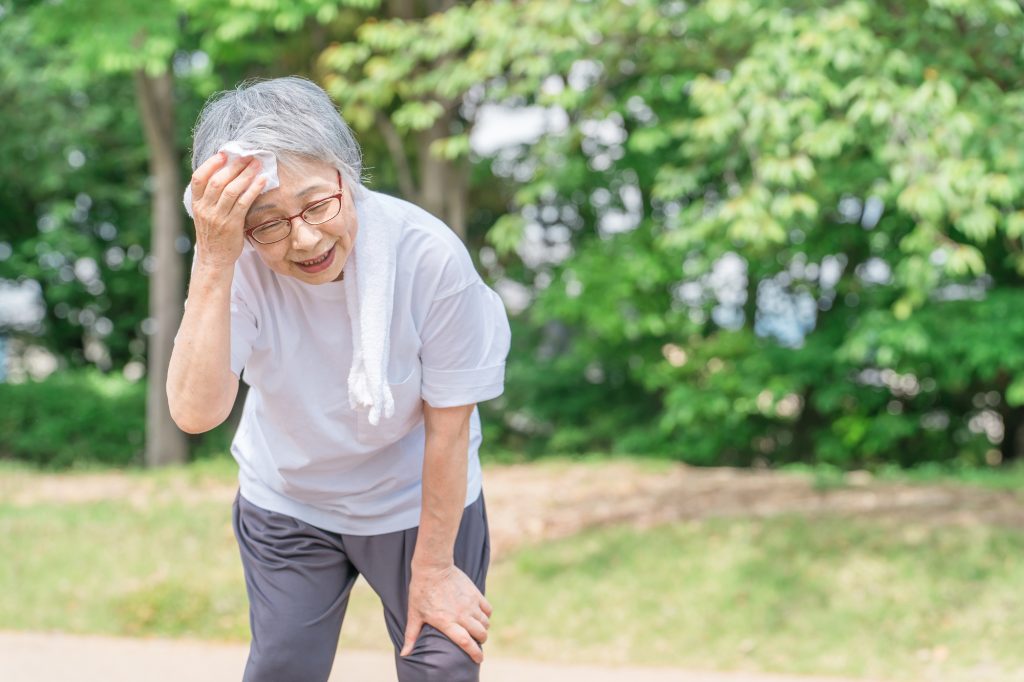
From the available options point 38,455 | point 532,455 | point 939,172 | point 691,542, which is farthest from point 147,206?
point 939,172

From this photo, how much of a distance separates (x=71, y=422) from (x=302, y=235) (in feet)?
39.7

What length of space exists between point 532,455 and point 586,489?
12.4 ft

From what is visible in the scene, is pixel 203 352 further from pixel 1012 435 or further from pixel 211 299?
pixel 1012 435

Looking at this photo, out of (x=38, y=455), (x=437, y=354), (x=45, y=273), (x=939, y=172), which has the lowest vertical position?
(x=38, y=455)

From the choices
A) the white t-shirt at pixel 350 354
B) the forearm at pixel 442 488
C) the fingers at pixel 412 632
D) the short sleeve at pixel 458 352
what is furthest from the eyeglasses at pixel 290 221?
the fingers at pixel 412 632

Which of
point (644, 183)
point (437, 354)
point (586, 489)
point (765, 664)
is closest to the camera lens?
point (437, 354)

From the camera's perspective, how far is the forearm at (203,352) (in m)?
2.06

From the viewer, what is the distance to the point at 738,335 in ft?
34.0

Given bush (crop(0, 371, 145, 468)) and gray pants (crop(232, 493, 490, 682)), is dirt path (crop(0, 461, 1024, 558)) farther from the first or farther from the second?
gray pants (crop(232, 493, 490, 682))

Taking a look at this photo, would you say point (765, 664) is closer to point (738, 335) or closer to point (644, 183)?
point (738, 335)

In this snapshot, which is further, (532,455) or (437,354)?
(532,455)

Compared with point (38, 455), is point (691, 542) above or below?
above

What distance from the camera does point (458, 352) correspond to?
223cm

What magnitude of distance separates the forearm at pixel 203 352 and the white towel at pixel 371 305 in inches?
8.9
